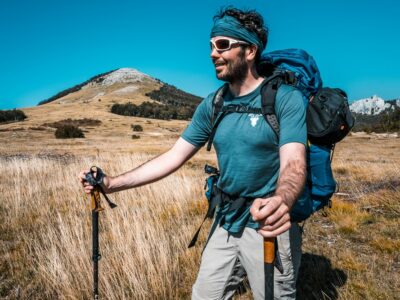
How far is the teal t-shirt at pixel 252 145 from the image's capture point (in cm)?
208

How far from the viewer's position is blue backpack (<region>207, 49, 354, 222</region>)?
224 cm

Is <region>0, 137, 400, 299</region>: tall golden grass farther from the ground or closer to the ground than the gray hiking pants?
closer to the ground

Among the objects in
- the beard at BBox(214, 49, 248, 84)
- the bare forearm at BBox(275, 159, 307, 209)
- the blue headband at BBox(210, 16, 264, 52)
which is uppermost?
the blue headband at BBox(210, 16, 264, 52)

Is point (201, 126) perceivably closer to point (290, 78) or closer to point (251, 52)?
point (251, 52)

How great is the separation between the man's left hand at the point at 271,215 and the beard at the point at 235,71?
123 cm

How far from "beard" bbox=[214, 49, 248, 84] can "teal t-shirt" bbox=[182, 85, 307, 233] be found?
0.15m

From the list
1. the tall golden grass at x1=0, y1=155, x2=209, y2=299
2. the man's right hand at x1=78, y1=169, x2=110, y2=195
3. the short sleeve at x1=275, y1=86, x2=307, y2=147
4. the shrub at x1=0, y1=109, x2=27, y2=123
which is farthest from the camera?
the shrub at x1=0, y1=109, x2=27, y2=123

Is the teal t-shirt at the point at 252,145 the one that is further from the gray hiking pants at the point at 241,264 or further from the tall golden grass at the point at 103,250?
the tall golden grass at the point at 103,250

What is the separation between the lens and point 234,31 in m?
2.49

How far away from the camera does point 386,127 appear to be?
→ 179 feet

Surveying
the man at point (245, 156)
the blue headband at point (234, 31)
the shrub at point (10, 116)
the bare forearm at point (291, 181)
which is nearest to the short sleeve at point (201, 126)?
the man at point (245, 156)

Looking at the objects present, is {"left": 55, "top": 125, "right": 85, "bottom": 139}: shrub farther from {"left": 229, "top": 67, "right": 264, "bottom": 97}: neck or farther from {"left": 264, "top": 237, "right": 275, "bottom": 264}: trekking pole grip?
{"left": 264, "top": 237, "right": 275, "bottom": 264}: trekking pole grip

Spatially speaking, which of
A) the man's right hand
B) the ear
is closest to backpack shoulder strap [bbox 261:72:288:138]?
the ear

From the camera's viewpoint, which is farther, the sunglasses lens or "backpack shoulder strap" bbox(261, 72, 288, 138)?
the sunglasses lens
